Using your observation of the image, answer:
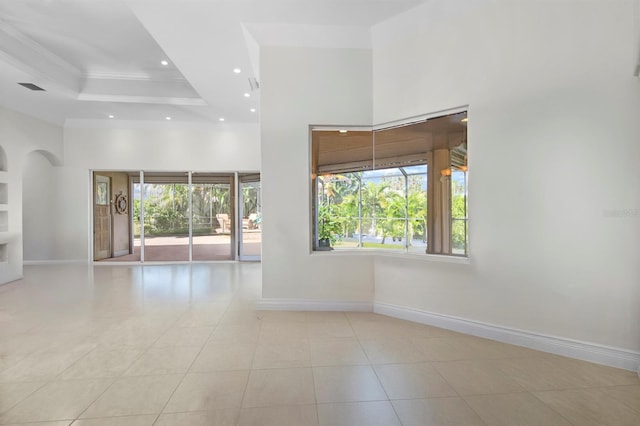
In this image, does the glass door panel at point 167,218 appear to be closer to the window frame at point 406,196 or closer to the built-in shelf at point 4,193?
the built-in shelf at point 4,193

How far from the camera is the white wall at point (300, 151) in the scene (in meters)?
4.41

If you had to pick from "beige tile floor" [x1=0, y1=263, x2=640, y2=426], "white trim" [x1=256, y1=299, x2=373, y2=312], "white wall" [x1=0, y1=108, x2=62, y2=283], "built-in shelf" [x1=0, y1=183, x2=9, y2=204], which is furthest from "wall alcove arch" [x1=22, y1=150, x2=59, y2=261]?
"white trim" [x1=256, y1=299, x2=373, y2=312]

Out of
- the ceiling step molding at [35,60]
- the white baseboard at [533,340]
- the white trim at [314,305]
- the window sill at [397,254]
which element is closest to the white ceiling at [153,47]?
the ceiling step molding at [35,60]

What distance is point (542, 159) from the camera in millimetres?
3158

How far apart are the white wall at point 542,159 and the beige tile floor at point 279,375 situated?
47 cm

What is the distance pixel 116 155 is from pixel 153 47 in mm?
3916

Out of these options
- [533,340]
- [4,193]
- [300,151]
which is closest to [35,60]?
[4,193]

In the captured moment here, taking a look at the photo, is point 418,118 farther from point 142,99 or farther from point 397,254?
point 142,99

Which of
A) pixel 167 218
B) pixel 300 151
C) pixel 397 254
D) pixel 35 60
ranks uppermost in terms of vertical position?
A: pixel 35 60

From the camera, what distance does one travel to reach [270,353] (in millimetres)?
3129

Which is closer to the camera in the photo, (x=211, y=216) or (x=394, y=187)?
(x=394, y=187)

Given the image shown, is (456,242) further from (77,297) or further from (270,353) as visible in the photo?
(77,297)

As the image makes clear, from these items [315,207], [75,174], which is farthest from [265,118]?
[75,174]

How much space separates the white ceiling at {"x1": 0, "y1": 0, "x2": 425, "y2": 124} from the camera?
4.06m
